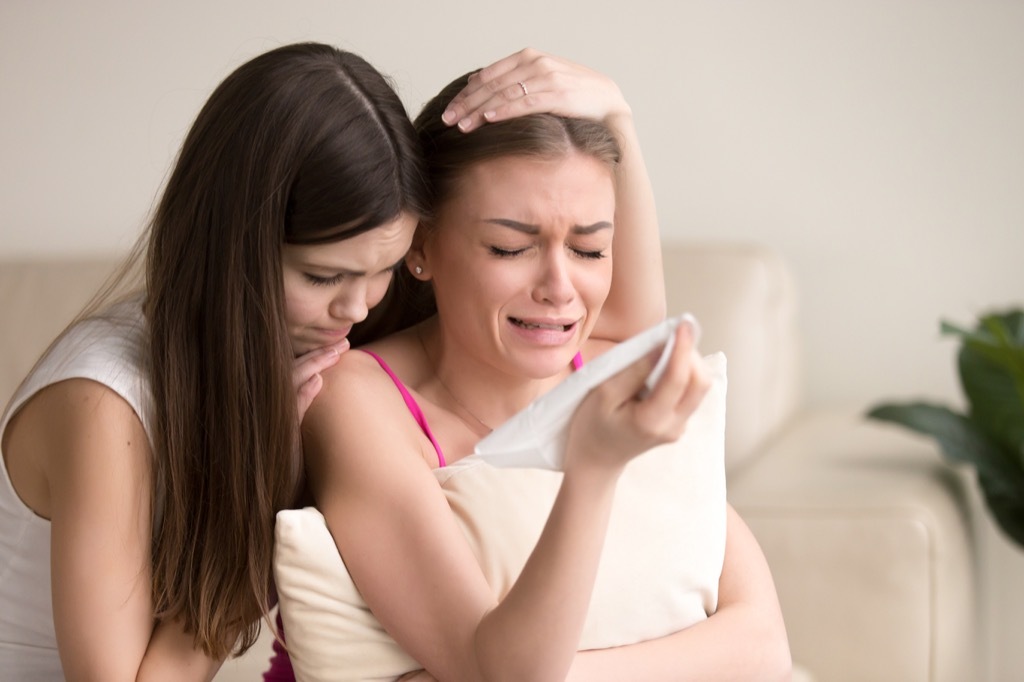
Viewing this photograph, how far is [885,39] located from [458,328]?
1.61 metres

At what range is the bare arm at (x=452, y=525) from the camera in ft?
3.03

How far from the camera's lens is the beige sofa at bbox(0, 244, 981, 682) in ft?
6.63

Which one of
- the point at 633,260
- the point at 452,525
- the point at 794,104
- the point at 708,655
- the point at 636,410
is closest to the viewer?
the point at 636,410

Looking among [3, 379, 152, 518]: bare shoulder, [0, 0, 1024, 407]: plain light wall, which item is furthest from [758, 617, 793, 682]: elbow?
[0, 0, 1024, 407]: plain light wall

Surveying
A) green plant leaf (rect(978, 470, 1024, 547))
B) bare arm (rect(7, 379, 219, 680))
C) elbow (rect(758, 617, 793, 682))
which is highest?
bare arm (rect(7, 379, 219, 680))

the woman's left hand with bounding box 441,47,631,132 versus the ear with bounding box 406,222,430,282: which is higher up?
the woman's left hand with bounding box 441,47,631,132

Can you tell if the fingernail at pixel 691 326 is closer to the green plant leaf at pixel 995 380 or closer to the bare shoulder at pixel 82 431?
the bare shoulder at pixel 82 431

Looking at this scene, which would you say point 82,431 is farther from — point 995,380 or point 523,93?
point 995,380

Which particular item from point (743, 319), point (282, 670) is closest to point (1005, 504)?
point (743, 319)

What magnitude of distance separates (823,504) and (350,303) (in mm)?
1068

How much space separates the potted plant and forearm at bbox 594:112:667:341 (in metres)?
0.83

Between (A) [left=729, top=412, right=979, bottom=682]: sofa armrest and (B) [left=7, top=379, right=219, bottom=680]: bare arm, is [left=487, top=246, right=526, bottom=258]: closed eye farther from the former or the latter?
(A) [left=729, top=412, right=979, bottom=682]: sofa armrest

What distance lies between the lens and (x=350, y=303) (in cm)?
132

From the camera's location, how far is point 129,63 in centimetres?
290
